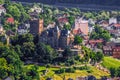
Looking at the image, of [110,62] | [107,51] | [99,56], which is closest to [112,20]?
[107,51]

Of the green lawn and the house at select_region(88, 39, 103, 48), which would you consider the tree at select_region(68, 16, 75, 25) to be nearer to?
the house at select_region(88, 39, 103, 48)

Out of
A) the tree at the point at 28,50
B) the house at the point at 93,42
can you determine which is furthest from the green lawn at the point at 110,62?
the tree at the point at 28,50

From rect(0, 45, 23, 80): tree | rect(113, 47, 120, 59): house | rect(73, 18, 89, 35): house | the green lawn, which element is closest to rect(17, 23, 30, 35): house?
rect(73, 18, 89, 35): house

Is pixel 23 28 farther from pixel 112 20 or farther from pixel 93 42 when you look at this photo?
pixel 112 20

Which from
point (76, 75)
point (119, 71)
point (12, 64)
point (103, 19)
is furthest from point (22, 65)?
point (103, 19)

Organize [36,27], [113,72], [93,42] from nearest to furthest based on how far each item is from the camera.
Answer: [113,72]
[36,27]
[93,42]

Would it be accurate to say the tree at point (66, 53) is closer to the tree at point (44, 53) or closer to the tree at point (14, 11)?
the tree at point (44, 53)

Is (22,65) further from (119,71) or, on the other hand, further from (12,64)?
(119,71)
